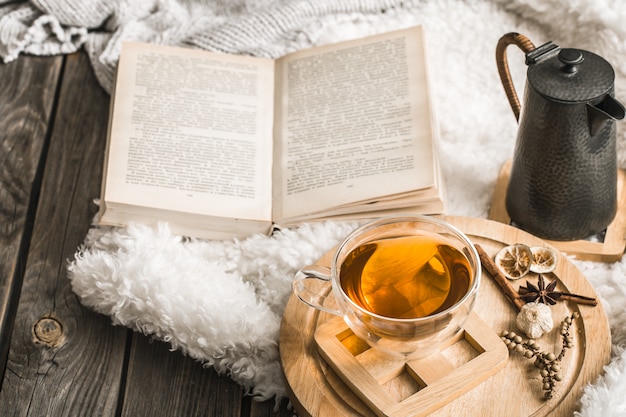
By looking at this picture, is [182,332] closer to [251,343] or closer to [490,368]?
[251,343]

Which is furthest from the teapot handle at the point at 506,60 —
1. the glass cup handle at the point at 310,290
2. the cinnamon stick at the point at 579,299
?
the glass cup handle at the point at 310,290

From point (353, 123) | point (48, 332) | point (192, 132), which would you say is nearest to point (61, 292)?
point (48, 332)

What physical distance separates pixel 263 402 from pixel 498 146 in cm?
48

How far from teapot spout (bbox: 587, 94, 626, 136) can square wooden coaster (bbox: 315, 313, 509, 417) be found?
24 cm

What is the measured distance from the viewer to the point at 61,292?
1.06m

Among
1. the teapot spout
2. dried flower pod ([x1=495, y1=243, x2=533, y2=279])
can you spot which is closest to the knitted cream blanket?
dried flower pod ([x1=495, y1=243, x2=533, y2=279])

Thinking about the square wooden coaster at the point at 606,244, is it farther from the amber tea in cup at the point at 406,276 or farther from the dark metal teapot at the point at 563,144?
the amber tea in cup at the point at 406,276

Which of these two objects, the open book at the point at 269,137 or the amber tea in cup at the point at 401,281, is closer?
the amber tea in cup at the point at 401,281

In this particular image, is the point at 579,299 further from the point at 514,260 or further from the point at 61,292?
the point at 61,292

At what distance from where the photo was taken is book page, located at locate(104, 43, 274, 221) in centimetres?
105

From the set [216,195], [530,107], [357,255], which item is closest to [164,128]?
[216,195]

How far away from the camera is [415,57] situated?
45.3 inches

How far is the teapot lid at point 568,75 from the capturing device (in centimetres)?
87

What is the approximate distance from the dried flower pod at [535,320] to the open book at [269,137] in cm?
20
